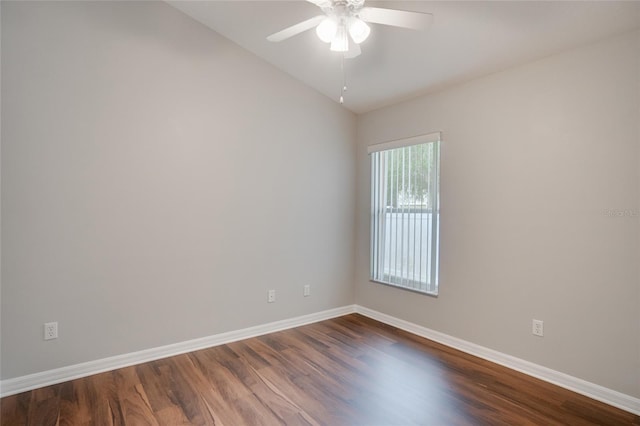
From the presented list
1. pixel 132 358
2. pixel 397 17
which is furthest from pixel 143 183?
pixel 397 17

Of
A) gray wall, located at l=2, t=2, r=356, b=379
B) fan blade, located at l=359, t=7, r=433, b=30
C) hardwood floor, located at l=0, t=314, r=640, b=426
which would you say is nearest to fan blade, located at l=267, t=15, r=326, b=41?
fan blade, located at l=359, t=7, r=433, b=30

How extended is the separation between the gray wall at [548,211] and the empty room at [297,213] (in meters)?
0.01

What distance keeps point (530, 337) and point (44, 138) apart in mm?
3816

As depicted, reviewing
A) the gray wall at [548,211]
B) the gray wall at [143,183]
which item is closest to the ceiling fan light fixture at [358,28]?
the gray wall at [548,211]

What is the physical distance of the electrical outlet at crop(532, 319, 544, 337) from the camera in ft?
8.23

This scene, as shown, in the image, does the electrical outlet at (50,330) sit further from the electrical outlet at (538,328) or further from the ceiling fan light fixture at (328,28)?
the electrical outlet at (538,328)

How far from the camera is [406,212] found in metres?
3.50

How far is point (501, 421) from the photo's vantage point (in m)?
1.98

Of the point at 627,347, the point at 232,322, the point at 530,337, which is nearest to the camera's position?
the point at 627,347

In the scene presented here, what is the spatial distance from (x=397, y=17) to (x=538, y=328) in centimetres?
238

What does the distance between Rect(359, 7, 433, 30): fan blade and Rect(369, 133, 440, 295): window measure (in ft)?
4.82

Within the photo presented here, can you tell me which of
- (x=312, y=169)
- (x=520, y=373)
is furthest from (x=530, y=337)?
(x=312, y=169)

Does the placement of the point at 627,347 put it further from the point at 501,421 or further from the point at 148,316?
the point at 148,316

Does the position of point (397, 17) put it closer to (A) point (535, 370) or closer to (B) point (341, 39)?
(B) point (341, 39)
